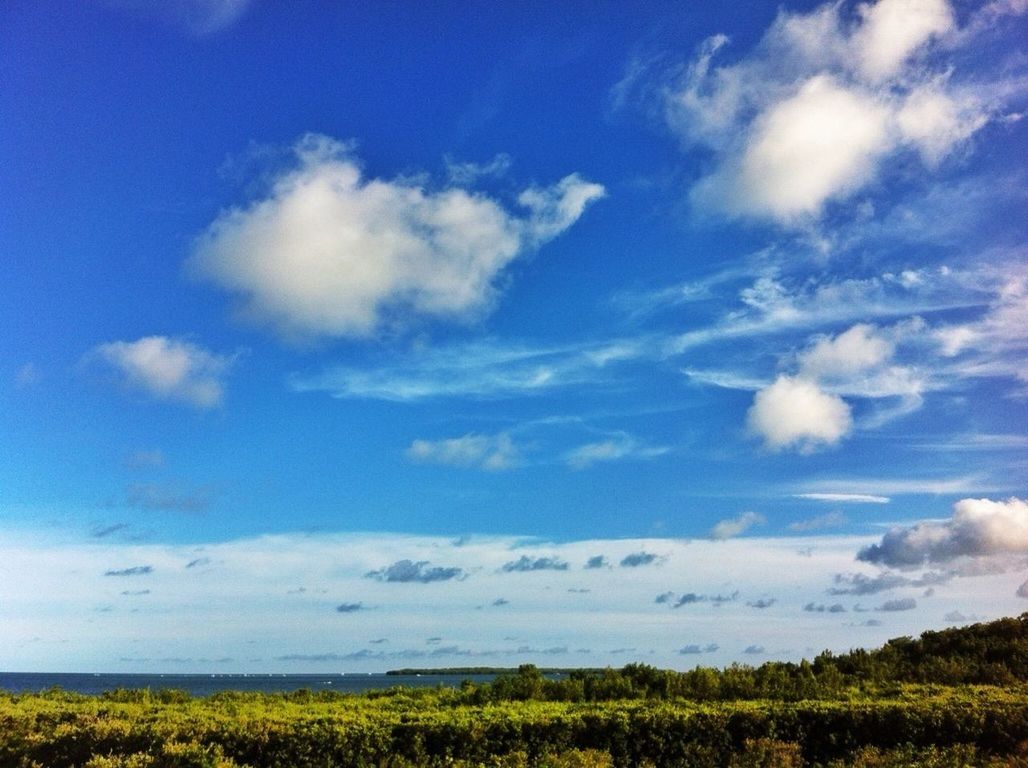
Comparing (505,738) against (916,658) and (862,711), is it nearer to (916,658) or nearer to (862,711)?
(862,711)

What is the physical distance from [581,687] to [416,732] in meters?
7.74

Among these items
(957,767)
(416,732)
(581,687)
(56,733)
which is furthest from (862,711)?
(56,733)

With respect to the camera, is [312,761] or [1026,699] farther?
[1026,699]

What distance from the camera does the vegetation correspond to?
536 inches

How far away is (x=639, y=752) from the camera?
50.6 feet

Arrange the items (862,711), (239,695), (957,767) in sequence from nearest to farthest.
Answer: (957,767) → (862,711) → (239,695)

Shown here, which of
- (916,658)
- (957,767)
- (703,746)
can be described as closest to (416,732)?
(703,746)

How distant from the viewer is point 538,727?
49.4 ft

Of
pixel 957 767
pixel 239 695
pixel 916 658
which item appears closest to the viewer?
pixel 957 767

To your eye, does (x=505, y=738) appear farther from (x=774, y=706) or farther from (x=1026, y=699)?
(x=1026, y=699)

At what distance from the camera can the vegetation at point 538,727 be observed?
1362 centimetres

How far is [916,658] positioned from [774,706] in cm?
1456

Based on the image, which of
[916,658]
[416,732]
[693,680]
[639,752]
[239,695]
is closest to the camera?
[416,732]

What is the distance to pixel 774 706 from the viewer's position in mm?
17000
